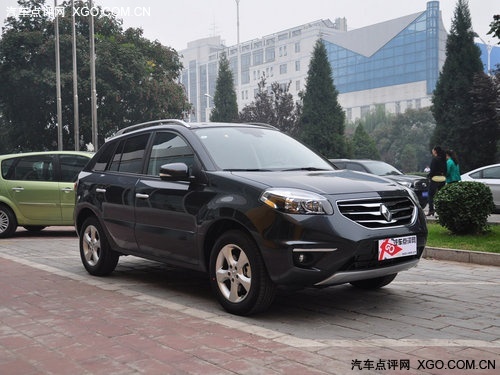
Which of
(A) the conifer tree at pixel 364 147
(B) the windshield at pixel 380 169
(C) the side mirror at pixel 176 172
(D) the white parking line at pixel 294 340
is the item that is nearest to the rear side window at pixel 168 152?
(C) the side mirror at pixel 176 172

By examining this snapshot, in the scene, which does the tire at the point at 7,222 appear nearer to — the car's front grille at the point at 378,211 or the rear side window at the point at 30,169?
the rear side window at the point at 30,169

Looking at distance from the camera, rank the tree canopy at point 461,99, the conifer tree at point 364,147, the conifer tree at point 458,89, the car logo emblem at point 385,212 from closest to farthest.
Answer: the car logo emblem at point 385,212, the tree canopy at point 461,99, the conifer tree at point 458,89, the conifer tree at point 364,147

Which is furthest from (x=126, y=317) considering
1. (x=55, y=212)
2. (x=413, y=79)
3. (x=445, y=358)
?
(x=413, y=79)

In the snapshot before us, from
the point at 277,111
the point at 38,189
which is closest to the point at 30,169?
the point at 38,189

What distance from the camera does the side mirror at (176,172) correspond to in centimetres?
547

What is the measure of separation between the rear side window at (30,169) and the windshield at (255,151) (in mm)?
6485

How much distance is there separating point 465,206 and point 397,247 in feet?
16.0

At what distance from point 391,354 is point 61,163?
29.5 ft

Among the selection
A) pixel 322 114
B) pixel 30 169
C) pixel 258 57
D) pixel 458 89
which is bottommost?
pixel 30 169

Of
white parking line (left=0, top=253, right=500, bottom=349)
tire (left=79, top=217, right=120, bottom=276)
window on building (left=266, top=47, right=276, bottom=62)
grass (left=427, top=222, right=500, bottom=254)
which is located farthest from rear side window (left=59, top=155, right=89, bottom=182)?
window on building (left=266, top=47, right=276, bottom=62)

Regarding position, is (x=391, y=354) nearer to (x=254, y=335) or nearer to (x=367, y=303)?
(x=254, y=335)

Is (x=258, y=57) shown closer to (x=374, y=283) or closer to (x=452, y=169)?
(x=452, y=169)

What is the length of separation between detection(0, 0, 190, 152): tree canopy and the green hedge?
24715 mm

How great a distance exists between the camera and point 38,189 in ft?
37.5
